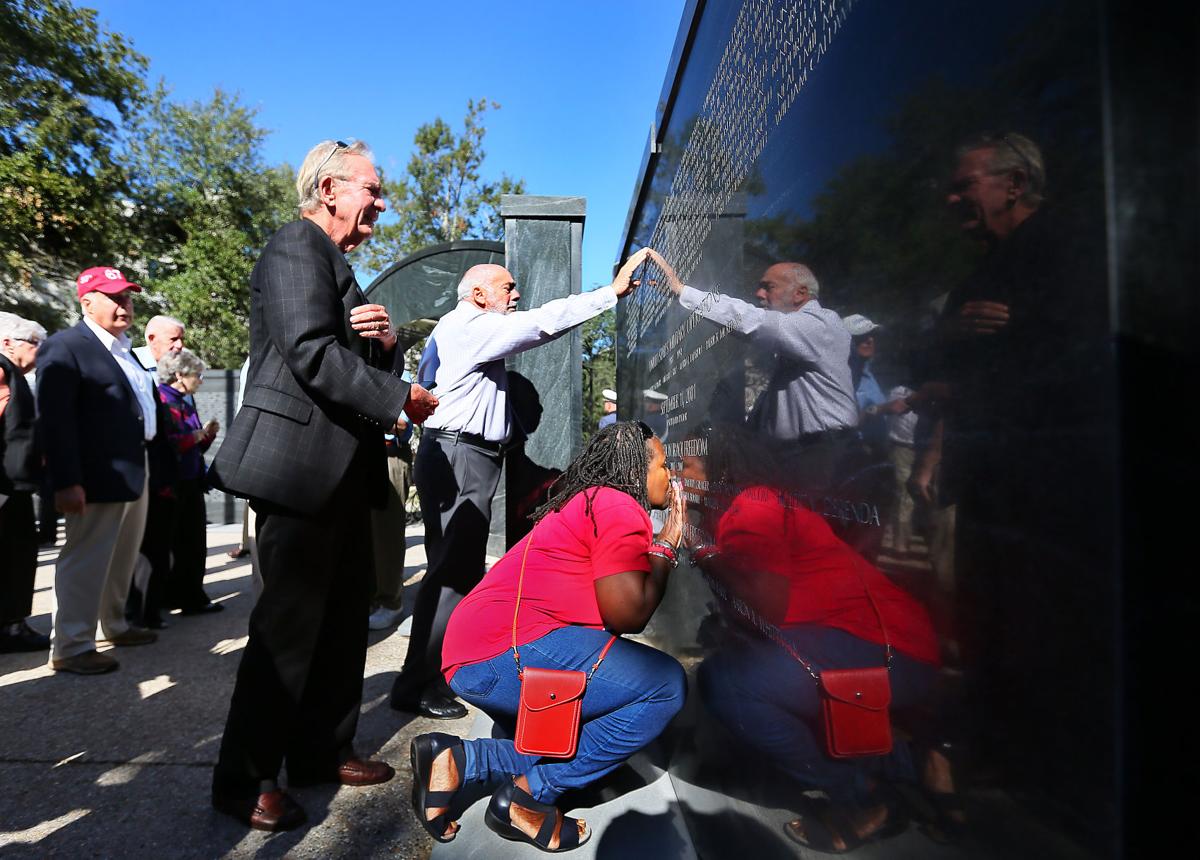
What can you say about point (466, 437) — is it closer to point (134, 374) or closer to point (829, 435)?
point (134, 374)

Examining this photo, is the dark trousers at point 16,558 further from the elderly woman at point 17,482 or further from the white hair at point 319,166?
the white hair at point 319,166

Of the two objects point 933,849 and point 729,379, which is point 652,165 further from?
point 933,849

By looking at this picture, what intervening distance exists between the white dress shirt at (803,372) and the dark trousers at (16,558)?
4.54 m

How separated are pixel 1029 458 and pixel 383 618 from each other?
197 inches

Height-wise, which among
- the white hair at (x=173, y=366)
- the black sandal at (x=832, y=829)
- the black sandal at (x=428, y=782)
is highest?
the white hair at (x=173, y=366)

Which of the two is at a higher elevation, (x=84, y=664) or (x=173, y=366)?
(x=173, y=366)

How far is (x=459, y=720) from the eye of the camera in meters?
3.41

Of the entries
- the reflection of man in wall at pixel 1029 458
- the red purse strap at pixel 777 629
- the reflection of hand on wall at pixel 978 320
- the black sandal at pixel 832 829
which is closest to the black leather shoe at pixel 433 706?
the red purse strap at pixel 777 629

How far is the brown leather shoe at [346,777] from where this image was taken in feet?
8.65

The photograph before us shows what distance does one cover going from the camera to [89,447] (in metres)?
4.00

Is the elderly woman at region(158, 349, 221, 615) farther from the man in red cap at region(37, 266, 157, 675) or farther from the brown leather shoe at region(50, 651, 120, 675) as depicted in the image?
the brown leather shoe at region(50, 651, 120, 675)

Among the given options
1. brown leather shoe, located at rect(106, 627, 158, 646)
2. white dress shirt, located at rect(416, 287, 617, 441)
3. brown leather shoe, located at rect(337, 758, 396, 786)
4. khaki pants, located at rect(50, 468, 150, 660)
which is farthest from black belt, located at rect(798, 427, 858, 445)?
brown leather shoe, located at rect(106, 627, 158, 646)

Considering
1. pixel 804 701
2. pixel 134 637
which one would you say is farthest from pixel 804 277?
pixel 134 637

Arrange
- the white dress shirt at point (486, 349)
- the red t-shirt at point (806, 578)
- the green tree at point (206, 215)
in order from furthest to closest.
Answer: the green tree at point (206, 215) < the white dress shirt at point (486, 349) < the red t-shirt at point (806, 578)
